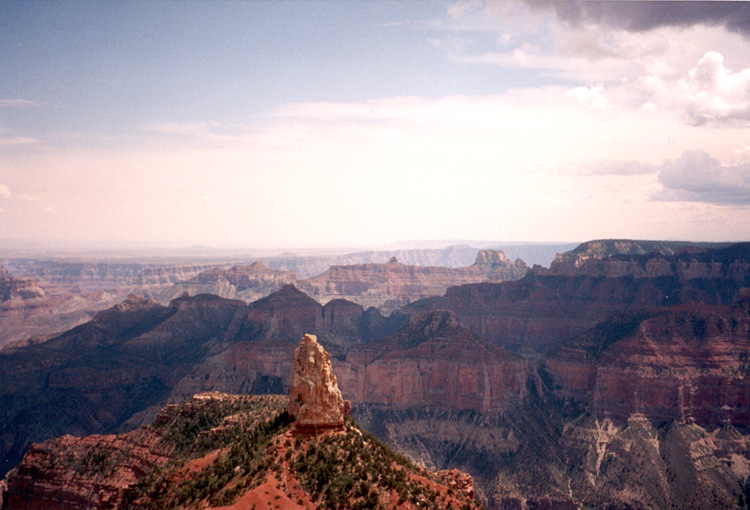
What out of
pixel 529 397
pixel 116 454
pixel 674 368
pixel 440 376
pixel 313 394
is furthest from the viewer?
pixel 440 376

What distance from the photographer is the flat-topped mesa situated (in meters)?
49.8

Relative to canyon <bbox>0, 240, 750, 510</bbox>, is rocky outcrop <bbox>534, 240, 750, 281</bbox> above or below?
above

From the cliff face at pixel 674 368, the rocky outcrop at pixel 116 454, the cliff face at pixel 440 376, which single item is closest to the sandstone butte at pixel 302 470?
the rocky outcrop at pixel 116 454

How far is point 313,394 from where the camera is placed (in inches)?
1959

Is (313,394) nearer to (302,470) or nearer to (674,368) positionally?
(302,470)

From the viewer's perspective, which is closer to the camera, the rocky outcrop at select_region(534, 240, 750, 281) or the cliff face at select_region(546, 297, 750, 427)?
the cliff face at select_region(546, 297, 750, 427)

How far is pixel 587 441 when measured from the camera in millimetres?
131250

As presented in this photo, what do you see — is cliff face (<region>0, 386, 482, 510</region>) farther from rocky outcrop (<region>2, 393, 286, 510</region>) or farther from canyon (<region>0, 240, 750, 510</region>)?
canyon (<region>0, 240, 750, 510</region>)

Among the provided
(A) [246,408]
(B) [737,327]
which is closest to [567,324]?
(B) [737,327]

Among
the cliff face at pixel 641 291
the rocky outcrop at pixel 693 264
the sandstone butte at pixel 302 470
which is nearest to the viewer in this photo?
the sandstone butte at pixel 302 470

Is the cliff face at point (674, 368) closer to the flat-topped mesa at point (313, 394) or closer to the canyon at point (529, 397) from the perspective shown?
the canyon at point (529, 397)

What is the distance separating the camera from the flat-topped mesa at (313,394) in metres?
49.8

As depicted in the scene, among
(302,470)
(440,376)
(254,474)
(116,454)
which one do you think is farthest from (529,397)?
(254,474)

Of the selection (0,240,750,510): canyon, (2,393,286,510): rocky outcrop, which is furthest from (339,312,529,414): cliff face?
(2,393,286,510): rocky outcrop
